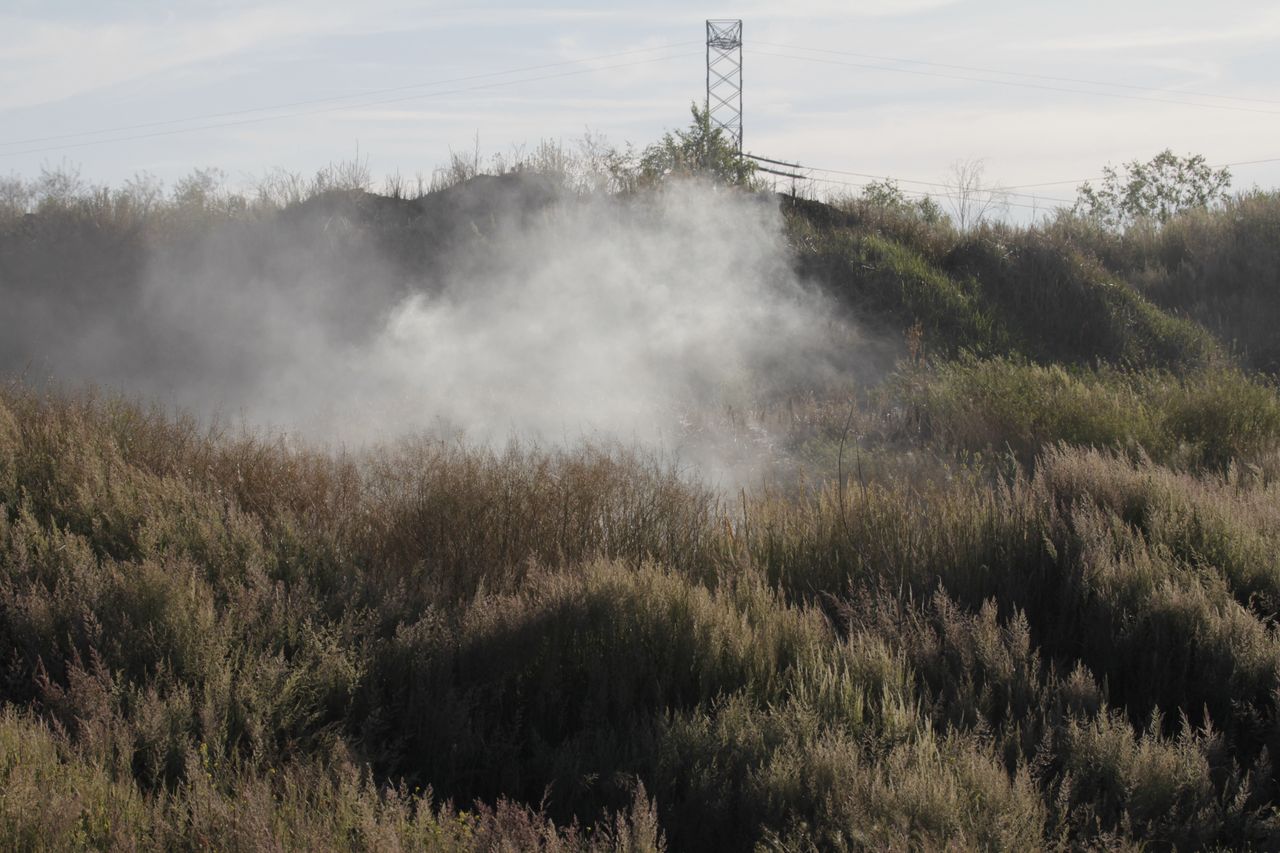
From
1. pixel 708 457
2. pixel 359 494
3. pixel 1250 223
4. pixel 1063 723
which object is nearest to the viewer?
pixel 1063 723

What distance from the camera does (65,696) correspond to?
445 cm

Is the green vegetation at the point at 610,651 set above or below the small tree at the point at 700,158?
below

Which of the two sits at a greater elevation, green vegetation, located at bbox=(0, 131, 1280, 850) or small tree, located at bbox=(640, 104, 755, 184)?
small tree, located at bbox=(640, 104, 755, 184)

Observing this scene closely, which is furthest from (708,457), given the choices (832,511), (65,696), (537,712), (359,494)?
(65,696)

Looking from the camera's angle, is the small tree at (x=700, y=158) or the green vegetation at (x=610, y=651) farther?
the small tree at (x=700, y=158)

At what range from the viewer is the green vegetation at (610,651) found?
13.0ft

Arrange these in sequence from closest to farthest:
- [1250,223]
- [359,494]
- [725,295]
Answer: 1. [359,494]
2. [725,295]
3. [1250,223]

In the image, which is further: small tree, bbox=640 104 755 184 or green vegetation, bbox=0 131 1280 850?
small tree, bbox=640 104 755 184

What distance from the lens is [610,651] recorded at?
17.3 feet

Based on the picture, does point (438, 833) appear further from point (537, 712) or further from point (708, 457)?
point (708, 457)

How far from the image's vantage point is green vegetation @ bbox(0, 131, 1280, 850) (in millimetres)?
3959

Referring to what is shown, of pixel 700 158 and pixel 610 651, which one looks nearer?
pixel 610 651

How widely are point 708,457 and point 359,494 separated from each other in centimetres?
468

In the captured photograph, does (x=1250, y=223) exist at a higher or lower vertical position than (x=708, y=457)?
higher
